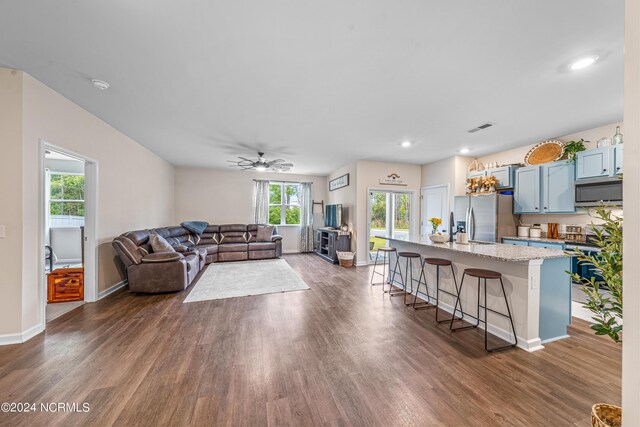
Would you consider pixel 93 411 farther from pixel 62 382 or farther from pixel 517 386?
pixel 517 386

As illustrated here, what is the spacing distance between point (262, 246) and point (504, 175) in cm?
599

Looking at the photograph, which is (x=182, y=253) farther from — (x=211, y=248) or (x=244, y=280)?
(x=244, y=280)

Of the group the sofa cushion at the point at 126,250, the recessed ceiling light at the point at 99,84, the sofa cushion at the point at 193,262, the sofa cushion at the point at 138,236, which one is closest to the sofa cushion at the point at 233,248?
the sofa cushion at the point at 193,262

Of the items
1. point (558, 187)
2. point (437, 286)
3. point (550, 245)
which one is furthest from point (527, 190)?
point (437, 286)

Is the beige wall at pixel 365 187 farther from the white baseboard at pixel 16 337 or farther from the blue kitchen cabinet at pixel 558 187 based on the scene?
the white baseboard at pixel 16 337

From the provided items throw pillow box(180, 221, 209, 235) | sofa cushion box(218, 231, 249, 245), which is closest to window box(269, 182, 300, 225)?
sofa cushion box(218, 231, 249, 245)

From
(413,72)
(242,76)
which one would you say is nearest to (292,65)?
(242,76)

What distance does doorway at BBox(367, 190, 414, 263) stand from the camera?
6.64 meters

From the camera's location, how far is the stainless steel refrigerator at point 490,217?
15.5ft

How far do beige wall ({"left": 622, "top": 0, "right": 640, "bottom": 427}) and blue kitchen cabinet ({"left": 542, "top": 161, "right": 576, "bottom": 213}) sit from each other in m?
4.19

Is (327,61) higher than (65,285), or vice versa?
(327,61)

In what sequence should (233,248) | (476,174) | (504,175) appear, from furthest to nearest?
(233,248) < (476,174) < (504,175)

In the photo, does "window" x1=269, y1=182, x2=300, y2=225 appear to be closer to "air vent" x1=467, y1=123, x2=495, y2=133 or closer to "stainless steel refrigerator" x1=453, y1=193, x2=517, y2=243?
"stainless steel refrigerator" x1=453, y1=193, x2=517, y2=243

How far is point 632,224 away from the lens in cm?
96
